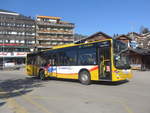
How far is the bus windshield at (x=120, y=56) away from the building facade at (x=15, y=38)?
51.6 meters

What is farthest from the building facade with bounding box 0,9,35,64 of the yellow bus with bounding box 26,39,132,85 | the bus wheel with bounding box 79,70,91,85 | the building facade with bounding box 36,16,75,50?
the bus wheel with bounding box 79,70,91,85

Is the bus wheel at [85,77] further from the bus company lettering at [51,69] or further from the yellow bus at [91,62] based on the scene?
the bus company lettering at [51,69]

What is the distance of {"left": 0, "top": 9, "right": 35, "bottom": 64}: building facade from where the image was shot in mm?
56469

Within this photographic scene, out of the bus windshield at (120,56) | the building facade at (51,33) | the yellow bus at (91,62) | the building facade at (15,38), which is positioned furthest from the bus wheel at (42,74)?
the building facade at (51,33)

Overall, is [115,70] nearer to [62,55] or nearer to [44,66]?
[62,55]

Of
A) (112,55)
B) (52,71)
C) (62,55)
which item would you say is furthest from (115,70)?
(52,71)

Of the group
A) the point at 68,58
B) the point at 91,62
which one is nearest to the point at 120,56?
the point at 91,62

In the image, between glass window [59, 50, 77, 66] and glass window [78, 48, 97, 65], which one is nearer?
glass window [78, 48, 97, 65]

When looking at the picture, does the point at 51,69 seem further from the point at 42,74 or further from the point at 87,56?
the point at 87,56

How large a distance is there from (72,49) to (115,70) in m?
3.83

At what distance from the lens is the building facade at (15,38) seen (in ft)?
185

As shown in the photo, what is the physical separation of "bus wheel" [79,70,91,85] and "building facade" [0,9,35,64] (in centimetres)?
4962

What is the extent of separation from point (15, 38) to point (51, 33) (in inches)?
567

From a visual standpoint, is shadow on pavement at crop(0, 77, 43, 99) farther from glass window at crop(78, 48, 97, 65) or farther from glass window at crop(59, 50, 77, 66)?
glass window at crop(78, 48, 97, 65)
